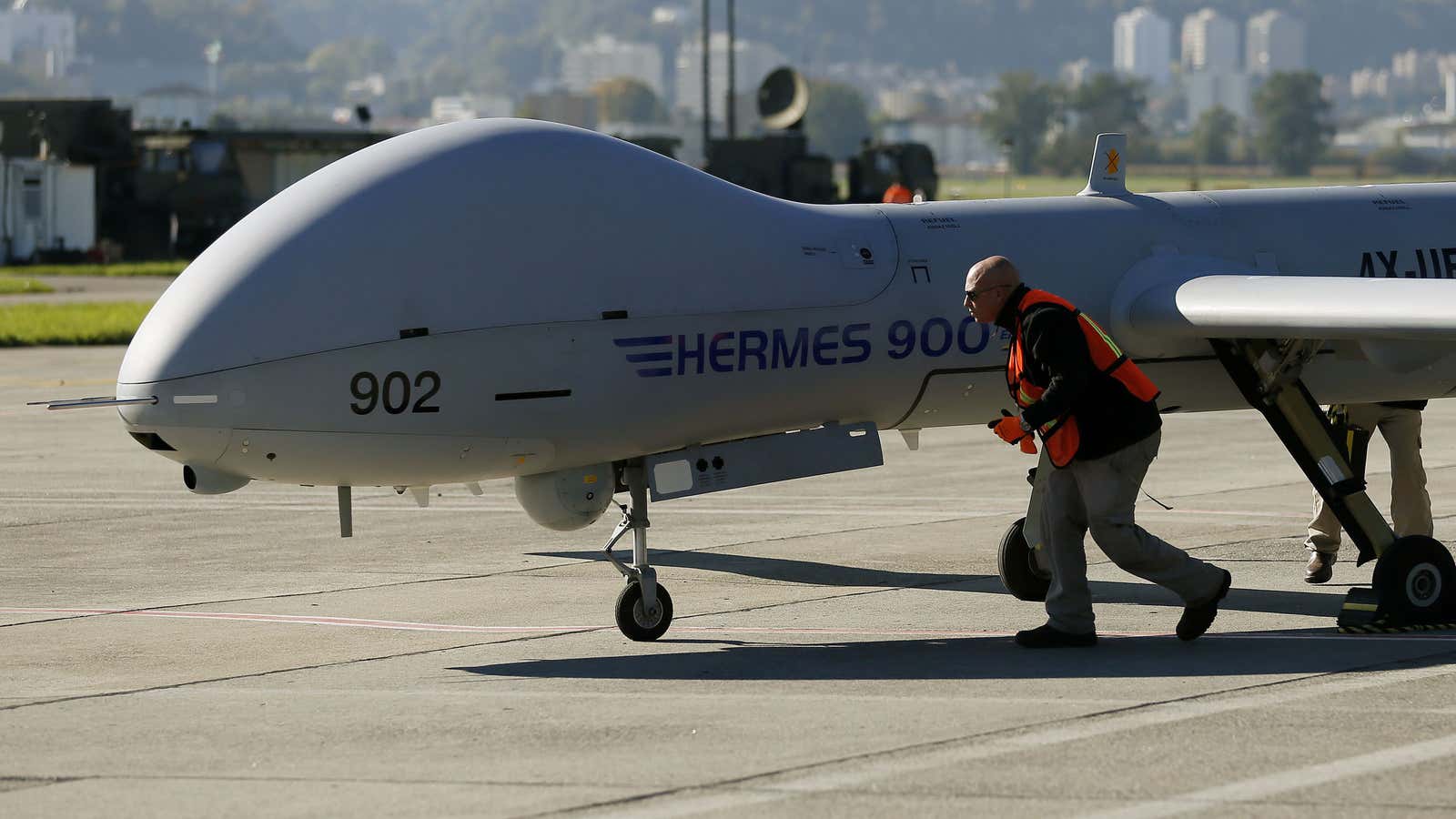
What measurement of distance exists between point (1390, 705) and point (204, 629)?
659cm

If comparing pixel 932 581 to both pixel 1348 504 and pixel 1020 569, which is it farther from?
pixel 1348 504

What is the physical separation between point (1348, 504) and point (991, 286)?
2664 millimetres

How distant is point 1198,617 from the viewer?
1144cm

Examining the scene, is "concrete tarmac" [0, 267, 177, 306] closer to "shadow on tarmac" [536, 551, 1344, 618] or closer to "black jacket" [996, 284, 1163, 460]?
"shadow on tarmac" [536, 551, 1344, 618]

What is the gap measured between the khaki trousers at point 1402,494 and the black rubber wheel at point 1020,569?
1.96 meters

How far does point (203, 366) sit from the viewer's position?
10625mm

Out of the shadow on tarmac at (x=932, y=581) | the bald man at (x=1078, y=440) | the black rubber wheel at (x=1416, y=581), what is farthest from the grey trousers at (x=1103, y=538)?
the shadow on tarmac at (x=932, y=581)

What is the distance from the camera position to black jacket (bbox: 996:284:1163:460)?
10969 millimetres

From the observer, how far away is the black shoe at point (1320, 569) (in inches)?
539

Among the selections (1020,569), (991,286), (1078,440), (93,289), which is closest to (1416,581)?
(1078,440)

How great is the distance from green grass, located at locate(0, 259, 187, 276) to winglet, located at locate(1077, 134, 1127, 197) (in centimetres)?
4781

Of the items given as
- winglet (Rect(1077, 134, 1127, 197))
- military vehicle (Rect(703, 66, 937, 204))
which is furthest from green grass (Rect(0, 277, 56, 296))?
winglet (Rect(1077, 134, 1127, 197))

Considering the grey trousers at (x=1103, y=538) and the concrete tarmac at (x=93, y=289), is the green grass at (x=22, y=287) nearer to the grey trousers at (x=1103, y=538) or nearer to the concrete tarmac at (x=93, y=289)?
the concrete tarmac at (x=93, y=289)

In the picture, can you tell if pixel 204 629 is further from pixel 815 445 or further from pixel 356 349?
pixel 815 445
